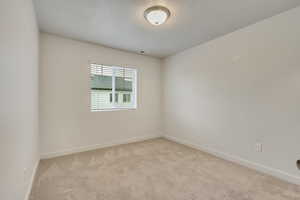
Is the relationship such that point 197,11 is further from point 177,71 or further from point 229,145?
point 229,145

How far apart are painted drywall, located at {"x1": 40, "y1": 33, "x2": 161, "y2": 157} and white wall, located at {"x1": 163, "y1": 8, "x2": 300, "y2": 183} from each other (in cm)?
160

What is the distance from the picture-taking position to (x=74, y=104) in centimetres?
303

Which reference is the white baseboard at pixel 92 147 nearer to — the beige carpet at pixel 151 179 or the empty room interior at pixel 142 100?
the empty room interior at pixel 142 100

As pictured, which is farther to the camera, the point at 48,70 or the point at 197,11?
the point at 48,70

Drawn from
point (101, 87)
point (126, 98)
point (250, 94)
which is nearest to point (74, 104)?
point (101, 87)

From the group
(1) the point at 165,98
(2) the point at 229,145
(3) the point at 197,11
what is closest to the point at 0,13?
(3) the point at 197,11

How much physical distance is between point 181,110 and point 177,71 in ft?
3.49

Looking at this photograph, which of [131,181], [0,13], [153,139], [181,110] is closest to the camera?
[0,13]

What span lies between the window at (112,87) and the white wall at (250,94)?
1493 mm

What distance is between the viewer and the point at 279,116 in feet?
6.95

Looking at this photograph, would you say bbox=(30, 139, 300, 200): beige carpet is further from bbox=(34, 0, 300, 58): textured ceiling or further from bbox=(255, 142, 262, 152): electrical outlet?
bbox=(34, 0, 300, 58): textured ceiling

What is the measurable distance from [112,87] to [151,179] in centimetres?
237

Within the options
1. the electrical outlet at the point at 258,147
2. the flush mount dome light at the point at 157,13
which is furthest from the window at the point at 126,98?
the electrical outlet at the point at 258,147

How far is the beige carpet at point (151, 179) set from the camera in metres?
1.74
